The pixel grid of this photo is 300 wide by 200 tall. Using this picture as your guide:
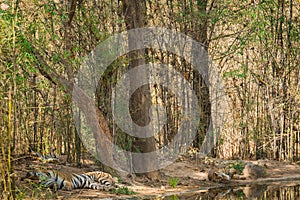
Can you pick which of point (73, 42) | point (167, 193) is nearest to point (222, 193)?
point (167, 193)

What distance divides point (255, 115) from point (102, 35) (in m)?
6.28

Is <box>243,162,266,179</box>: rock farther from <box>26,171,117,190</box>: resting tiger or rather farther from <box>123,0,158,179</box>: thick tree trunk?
<box>26,171,117,190</box>: resting tiger

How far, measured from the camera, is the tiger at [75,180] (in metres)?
10.2

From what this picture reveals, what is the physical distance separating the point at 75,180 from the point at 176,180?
2192mm

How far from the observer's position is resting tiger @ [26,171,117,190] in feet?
33.4

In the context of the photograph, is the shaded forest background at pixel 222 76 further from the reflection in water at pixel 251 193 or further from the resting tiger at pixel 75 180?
the reflection in water at pixel 251 193

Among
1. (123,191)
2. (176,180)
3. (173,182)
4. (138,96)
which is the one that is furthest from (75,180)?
(138,96)

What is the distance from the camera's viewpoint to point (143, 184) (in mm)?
11727

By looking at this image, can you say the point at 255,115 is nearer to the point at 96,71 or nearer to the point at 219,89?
the point at 219,89

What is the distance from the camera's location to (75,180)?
35.2ft

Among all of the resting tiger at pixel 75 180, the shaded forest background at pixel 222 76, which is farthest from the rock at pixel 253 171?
the resting tiger at pixel 75 180

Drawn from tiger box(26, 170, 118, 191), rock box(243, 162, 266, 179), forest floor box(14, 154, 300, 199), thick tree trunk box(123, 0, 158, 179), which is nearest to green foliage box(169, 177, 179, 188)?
forest floor box(14, 154, 300, 199)

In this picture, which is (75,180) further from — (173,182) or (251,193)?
(251,193)

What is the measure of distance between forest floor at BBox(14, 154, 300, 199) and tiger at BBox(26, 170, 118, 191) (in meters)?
0.12
